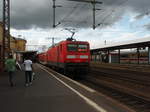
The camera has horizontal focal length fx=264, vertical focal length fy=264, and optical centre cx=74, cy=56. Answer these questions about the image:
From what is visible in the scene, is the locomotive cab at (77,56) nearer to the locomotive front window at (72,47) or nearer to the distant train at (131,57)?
the locomotive front window at (72,47)

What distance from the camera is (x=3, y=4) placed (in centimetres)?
2469

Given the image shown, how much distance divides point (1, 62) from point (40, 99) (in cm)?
1729

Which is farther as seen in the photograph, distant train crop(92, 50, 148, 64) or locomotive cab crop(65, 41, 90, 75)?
distant train crop(92, 50, 148, 64)

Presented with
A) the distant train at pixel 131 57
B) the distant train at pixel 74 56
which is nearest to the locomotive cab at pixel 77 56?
the distant train at pixel 74 56

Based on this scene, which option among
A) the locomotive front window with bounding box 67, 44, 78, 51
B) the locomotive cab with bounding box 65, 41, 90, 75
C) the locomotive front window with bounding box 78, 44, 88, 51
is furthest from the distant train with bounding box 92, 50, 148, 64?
the locomotive front window with bounding box 67, 44, 78, 51

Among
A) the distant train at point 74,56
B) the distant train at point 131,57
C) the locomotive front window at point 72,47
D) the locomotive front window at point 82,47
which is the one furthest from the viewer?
the distant train at point 131,57

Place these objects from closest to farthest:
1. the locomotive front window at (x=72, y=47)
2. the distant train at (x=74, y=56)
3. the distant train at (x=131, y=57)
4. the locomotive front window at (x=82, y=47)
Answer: the distant train at (x=74, y=56) < the locomotive front window at (x=72, y=47) < the locomotive front window at (x=82, y=47) < the distant train at (x=131, y=57)

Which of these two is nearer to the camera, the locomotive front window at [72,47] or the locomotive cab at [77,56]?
the locomotive cab at [77,56]

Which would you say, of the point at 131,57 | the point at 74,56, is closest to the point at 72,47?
the point at 74,56

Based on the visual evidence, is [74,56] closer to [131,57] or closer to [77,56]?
[77,56]

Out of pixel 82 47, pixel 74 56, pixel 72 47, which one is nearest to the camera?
pixel 74 56

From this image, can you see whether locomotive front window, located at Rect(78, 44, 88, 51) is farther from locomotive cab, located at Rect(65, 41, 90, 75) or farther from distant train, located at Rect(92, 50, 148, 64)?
distant train, located at Rect(92, 50, 148, 64)

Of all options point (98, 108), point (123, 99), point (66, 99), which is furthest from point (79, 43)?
point (98, 108)

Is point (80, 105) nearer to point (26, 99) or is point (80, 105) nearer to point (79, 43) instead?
point (26, 99)
